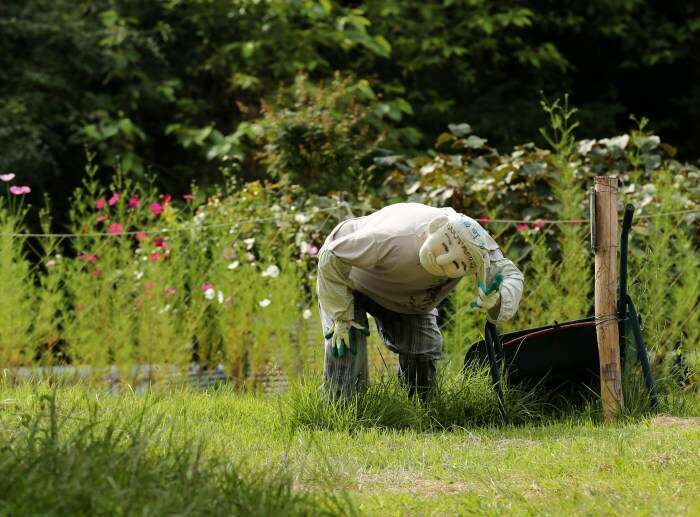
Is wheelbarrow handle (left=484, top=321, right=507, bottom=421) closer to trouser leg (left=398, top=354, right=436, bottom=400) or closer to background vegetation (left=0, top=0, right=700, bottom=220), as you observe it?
trouser leg (left=398, top=354, right=436, bottom=400)

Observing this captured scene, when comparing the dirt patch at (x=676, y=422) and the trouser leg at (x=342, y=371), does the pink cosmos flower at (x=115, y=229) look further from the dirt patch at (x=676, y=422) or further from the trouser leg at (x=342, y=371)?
the dirt patch at (x=676, y=422)

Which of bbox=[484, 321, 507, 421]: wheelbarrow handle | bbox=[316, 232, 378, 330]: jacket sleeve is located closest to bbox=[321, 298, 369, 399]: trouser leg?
bbox=[316, 232, 378, 330]: jacket sleeve

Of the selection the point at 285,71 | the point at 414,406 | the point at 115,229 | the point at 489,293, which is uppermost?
the point at 285,71

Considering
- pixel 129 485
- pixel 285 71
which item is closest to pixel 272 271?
pixel 129 485

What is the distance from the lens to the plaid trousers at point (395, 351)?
5.58 meters

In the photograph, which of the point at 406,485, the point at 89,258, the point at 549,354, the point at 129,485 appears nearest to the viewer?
the point at 129,485

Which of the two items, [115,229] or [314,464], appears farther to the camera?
[115,229]

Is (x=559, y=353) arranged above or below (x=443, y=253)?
below

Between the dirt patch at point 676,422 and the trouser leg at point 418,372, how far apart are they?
3.78ft

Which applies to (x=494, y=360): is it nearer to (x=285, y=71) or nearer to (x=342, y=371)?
(x=342, y=371)

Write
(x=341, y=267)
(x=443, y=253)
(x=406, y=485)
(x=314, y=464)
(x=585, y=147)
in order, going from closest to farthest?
1. (x=406, y=485)
2. (x=314, y=464)
3. (x=443, y=253)
4. (x=341, y=267)
5. (x=585, y=147)

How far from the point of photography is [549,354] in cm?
596

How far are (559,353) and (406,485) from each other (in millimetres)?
1911

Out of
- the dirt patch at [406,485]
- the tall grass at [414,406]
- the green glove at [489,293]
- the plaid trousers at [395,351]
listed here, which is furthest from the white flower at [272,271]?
the dirt patch at [406,485]
